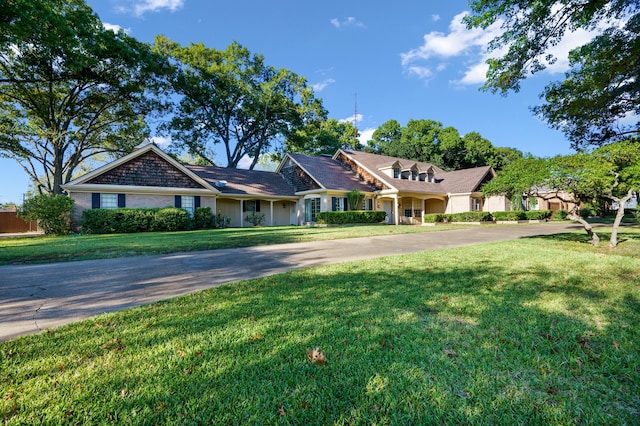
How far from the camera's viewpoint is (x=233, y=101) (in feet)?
107

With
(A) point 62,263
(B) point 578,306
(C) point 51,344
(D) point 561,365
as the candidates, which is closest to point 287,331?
(C) point 51,344

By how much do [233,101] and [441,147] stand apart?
27.3 meters

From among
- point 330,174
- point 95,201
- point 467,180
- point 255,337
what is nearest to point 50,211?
point 95,201

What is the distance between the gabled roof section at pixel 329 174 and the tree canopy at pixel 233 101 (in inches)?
356

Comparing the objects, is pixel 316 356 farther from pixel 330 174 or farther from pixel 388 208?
pixel 388 208

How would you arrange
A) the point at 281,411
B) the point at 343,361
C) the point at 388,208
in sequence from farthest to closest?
the point at 388,208 < the point at 343,361 < the point at 281,411

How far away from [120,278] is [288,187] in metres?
20.9

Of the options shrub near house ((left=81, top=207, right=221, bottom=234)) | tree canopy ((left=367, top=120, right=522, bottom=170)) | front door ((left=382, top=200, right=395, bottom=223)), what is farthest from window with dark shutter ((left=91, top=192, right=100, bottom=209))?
tree canopy ((left=367, top=120, right=522, bottom=170))

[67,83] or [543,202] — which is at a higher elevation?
[67,83]

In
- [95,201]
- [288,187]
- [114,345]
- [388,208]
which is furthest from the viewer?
[288,187]

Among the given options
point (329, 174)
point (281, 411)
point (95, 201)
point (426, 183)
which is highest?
point (329, 174)

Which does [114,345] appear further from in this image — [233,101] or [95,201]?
[233,101]

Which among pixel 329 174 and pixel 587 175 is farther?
pixel 329 174

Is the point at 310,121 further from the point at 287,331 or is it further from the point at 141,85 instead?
the point at 287,331
